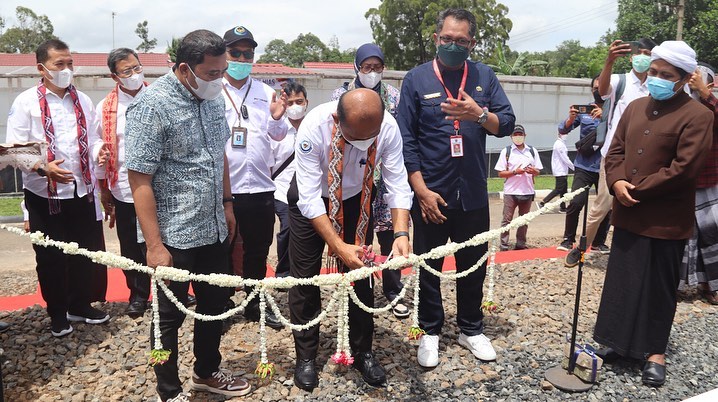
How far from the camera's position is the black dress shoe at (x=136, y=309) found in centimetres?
418

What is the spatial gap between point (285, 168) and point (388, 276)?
127cm

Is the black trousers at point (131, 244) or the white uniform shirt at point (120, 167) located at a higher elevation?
the white uniform shirt at point (120, 167)

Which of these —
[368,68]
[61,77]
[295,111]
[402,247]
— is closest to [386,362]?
[402,247]

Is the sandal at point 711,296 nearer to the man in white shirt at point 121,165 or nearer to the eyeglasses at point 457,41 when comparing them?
the eyeglasses at point 457,41

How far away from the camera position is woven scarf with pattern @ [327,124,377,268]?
3055 mm

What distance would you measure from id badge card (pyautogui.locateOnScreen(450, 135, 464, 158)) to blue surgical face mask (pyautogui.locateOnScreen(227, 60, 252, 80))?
1.66m

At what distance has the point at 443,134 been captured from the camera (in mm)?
3461

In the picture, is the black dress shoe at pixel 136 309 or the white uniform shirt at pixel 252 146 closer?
the white uniform shirt at pixel 252 146

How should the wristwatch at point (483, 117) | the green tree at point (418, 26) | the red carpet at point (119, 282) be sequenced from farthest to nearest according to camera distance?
the green tree at point (418, 26)
the red carpet at point (119, 282)
the wristwatch at point (483, 117)

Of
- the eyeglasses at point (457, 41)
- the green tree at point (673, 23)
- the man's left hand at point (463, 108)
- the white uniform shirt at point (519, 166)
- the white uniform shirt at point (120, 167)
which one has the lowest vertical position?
the white uniform shirt at point (519, 166)

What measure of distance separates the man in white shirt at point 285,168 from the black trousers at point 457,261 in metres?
1.35

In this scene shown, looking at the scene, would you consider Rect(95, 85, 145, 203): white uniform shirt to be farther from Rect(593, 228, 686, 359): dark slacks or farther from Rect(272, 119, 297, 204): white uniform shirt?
Rect(593, 228, 686, 359): dark slacks

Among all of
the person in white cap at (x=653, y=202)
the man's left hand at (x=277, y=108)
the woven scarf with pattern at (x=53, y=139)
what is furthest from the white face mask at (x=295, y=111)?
the person in white cap at (x=653, y=202)

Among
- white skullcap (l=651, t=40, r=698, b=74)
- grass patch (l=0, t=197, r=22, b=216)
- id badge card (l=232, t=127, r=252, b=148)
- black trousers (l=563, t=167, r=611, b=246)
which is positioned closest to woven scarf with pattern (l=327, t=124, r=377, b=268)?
id badge card (l=232, t=127, r=252, b=148)
